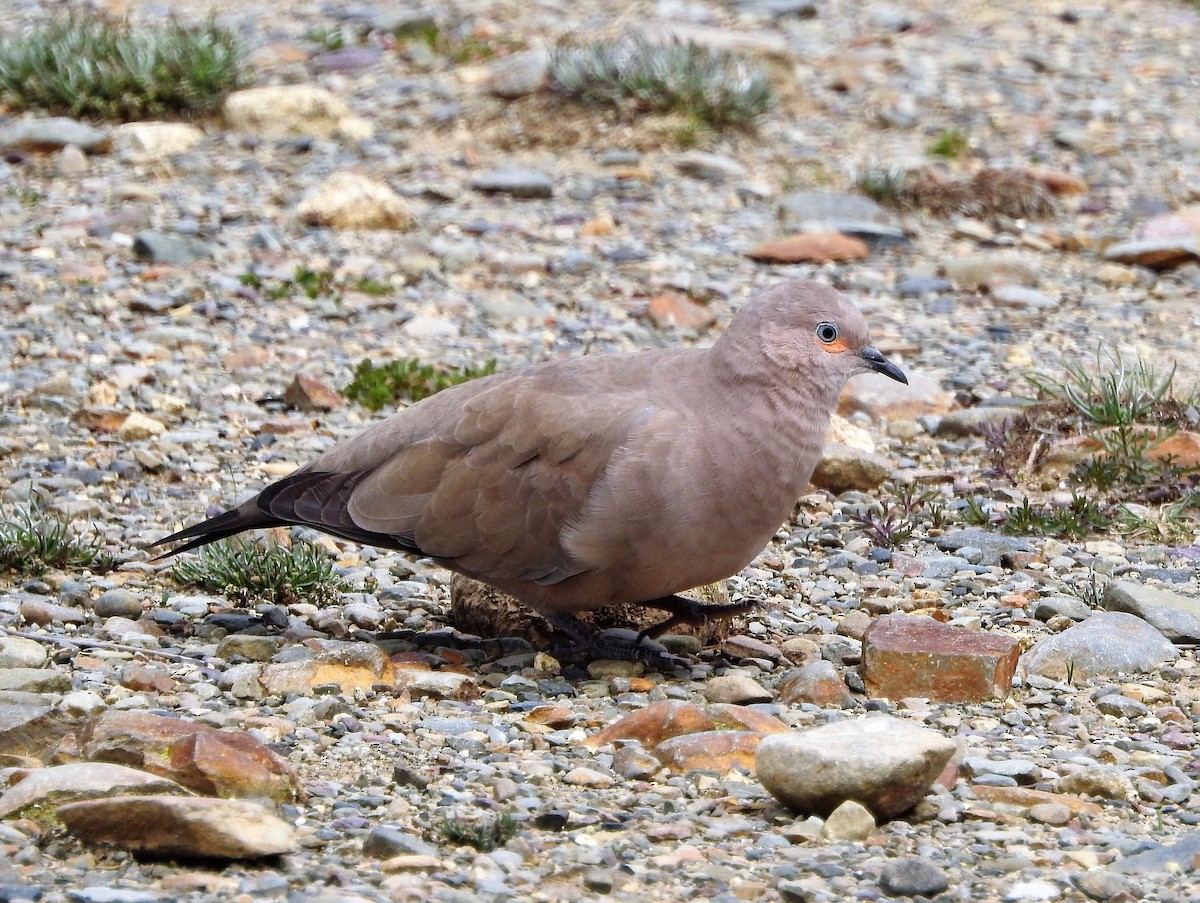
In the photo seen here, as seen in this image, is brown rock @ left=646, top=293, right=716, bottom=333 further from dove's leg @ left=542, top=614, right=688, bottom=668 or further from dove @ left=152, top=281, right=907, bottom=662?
dove's leg @ left=542, top=614, right=688, bottom=668

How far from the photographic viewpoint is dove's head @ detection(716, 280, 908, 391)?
5.09 m

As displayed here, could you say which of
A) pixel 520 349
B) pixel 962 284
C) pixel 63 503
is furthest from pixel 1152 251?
pixel 63 503

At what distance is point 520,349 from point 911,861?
5.10m

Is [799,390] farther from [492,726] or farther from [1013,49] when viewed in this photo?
[1013,49]

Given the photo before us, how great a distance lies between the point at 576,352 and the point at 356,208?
2.09 meters

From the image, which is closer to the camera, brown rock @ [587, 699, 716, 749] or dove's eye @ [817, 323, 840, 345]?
brown rock @ [587, 699, 716, 749]

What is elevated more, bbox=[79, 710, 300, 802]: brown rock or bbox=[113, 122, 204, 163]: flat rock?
bbox=[113, 122, 204, 163]: flat rock

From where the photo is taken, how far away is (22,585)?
5633 millimetres

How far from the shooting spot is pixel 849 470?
6828 mm

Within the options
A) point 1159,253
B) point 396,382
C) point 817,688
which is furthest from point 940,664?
point 1159,253

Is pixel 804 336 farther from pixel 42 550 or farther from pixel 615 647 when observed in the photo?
pixel 42 550

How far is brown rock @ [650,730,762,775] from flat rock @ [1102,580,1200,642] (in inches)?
65.5

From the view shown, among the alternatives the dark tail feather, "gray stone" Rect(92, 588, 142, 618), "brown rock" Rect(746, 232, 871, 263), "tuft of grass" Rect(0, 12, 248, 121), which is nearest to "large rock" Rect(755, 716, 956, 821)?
the dark tail feather

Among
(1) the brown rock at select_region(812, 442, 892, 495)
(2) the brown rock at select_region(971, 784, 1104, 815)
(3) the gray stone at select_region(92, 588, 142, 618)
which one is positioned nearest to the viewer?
(2) the brown rock at select_region(971, 784, 1104, 815)
